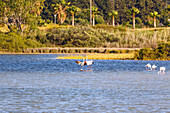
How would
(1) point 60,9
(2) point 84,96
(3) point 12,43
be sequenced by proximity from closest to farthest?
1. (2) point 84,96
2. (3) point 12,43
3. (1) point 60,9

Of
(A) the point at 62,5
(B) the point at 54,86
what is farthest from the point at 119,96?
(A) the point at 62,5

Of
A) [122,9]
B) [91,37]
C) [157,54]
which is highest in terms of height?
[122,9]

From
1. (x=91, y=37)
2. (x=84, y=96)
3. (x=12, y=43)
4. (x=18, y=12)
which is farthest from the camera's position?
(x=91, y=37)

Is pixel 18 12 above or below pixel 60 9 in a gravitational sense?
below

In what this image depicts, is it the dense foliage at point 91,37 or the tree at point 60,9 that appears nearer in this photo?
the dense foliage at point 91,37

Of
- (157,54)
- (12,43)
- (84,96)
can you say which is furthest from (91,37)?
(84,96)

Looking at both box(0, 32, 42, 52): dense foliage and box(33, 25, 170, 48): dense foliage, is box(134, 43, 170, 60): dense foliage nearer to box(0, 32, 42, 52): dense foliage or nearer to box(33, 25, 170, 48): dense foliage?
box(0, 32, 42, 52): dense foliage

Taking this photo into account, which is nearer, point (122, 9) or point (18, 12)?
point (18, 12)

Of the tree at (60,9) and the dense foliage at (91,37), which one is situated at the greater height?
the tree at (60,9)

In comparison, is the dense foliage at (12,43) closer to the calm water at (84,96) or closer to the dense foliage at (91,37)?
the dense foliage at (91,37)

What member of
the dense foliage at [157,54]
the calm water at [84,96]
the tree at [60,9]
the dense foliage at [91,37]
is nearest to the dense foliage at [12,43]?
the dense foliage at [91,37]

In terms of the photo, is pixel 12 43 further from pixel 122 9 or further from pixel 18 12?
pixel 122 9

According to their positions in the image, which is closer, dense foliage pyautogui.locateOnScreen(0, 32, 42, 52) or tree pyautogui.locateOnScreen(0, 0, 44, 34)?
dense foliage pyautogui.locateOnScreen(0, 32, 42, 52)

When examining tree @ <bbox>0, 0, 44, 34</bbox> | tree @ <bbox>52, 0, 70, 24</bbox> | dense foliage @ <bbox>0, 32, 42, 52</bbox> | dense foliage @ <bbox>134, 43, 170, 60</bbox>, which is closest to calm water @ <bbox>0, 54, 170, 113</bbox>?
dense foliage @ <bbox>134, 43, 170, 60</bbox>
